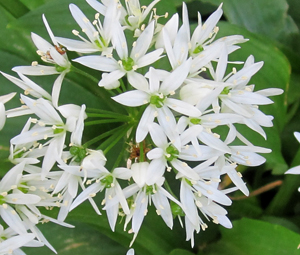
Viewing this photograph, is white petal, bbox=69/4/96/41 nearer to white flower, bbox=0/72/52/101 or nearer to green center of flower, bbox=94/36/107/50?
green center of flower, bbox=94/36/107/50

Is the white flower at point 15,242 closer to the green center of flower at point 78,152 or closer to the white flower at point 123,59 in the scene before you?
the green center of flower at point 78,152

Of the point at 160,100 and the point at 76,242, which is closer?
the point at 160,100

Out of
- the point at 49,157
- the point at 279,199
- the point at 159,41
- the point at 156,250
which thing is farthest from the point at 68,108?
the point at 279,199

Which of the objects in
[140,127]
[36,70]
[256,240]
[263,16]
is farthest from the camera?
[263,16]

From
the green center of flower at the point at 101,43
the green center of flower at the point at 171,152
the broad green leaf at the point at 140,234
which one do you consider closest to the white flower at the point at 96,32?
the green center of flower at the point at 101,43

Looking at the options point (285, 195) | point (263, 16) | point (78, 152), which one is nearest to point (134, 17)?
point (78, 152)

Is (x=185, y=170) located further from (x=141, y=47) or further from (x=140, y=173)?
(x=141, y=47)

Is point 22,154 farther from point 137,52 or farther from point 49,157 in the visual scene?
point 137,52
